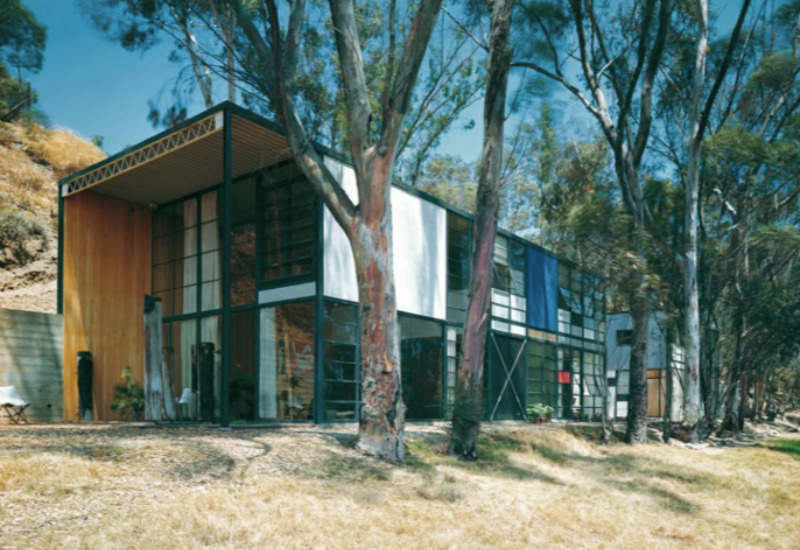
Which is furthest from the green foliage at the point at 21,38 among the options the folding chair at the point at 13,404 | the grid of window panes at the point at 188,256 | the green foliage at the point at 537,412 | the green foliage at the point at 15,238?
the green foliage at the point at 537,412

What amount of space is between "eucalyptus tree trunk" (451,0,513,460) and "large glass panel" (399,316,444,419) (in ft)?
14.0

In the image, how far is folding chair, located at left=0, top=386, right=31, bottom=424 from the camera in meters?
14.0

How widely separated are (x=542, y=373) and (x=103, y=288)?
13.0m

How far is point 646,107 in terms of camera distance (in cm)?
1681

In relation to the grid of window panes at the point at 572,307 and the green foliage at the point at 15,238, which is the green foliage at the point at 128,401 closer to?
the green foliage at the point at 15,238

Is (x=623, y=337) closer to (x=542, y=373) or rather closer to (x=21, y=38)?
(x=542, y=373)

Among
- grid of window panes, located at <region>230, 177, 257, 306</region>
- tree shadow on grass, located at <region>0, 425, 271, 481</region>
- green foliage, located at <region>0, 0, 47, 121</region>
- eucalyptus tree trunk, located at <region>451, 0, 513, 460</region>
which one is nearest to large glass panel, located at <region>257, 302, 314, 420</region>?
grid of window panes, located at <region>230, 177, 257, 306</region>

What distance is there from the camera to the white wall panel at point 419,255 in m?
16.0

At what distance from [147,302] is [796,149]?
16697mm

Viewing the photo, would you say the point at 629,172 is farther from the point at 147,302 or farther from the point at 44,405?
the point at 44,405

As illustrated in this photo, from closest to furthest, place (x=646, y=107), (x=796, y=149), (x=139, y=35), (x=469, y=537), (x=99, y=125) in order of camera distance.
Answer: (x=469, y=537)
(x=139, y=35)
(x=646, y=107)
(x=796, y=149)
(x=99, y=125)

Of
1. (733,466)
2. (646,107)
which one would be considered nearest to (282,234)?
(646,107)

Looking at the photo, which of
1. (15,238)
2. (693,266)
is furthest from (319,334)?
(15,238)

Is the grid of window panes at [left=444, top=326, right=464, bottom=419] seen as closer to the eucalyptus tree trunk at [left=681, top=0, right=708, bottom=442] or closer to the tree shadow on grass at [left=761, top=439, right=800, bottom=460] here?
the eucalyptus tree trunk at [left=681, top=0, right=708, bottom=442]
